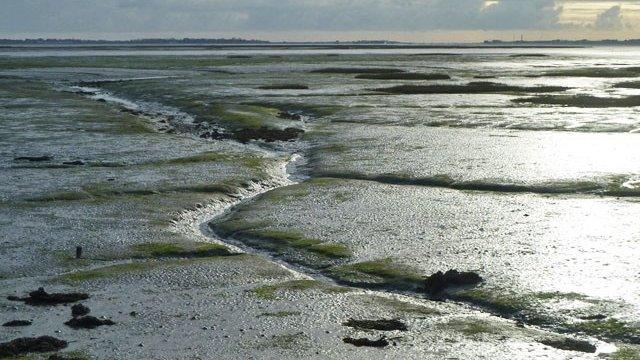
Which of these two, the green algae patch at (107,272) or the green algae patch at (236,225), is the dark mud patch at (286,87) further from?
the green algae patch at (107,272)

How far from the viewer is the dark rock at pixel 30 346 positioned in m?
15.8

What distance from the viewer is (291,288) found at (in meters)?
20.5

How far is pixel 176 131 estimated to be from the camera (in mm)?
55688

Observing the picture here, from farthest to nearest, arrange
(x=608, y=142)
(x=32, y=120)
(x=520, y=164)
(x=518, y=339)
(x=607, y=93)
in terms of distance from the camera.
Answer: (x=607, y=93), (x=32, y=120), (x=608, y=142), (x=520, y=164), (x=518, y=339)

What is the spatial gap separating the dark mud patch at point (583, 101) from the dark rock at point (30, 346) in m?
60.5

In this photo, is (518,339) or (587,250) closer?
(518,339)

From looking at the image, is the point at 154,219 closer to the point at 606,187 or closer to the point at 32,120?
the point at 606,187

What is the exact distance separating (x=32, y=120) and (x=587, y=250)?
47.1 m

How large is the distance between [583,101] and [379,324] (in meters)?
59.9

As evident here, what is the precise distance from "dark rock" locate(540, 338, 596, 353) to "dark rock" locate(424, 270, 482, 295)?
13.3 ft

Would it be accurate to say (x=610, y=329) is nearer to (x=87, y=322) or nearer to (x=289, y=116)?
(x=87, y=322)

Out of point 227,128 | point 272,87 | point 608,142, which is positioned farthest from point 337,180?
point 272,87

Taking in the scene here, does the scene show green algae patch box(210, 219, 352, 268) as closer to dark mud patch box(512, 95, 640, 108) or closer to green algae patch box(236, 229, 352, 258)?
green algae patch box(236, 229, 352, 258)

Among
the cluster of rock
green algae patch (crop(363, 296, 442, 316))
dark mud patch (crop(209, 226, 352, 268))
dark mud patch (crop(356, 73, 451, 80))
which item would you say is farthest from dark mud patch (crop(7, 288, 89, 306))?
dark mud patch (crop(356, 73, 451, 80))
